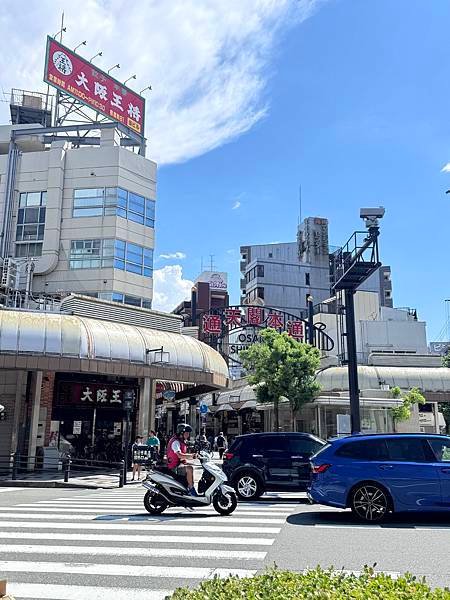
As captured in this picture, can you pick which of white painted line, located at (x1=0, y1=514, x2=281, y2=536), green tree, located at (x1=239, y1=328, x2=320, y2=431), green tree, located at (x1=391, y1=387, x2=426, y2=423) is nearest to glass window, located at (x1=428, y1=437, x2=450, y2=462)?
white painted line, located at (x1=0, y1=514, x2=281, y2=536)

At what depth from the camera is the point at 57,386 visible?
2627 cm

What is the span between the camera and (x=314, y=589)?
3.67 m

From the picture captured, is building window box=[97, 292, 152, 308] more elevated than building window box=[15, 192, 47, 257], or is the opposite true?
building window box=[15, 192, 47, 257]

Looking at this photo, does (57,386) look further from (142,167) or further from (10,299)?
(142,167)

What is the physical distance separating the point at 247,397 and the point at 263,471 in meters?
26.2

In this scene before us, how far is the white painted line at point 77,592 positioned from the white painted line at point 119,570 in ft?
1.86

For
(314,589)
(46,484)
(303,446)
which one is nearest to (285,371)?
(46,484)

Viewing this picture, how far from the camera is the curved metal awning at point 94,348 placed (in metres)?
21.6

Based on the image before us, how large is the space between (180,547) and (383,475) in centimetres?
419

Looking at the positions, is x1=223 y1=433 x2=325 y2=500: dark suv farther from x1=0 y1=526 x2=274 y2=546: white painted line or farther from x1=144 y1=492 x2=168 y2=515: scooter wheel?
x1=0 y1=526 x2=274 y2=546: white painted line

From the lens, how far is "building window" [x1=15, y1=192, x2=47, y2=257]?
3950cm

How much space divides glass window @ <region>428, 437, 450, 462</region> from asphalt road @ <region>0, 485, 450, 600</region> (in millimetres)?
1124

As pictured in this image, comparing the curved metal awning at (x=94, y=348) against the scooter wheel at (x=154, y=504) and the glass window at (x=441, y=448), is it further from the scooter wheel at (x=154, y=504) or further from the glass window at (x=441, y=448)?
the glass window at (x=441, y=448)

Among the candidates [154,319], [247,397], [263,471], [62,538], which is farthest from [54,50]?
[62,538]
